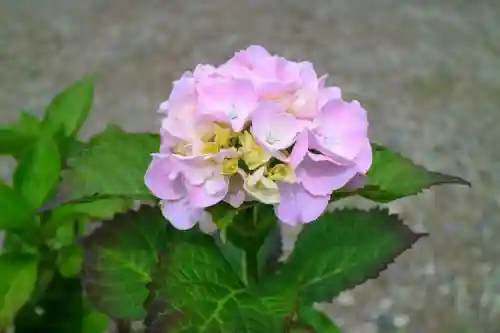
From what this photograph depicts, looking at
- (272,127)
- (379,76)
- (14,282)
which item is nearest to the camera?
(272,127)

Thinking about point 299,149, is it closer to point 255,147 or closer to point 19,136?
point 255,147

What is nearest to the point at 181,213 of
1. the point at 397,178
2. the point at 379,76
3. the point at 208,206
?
the point at 208,206

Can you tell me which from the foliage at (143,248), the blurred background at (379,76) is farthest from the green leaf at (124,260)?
the blurred background at (379,76)

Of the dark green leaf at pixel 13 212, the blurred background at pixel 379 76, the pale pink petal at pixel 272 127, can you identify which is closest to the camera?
the pale pink petal at pixel 272 127

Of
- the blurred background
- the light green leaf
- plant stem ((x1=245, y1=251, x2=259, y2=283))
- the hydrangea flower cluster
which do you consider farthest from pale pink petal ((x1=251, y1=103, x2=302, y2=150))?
the blurred background

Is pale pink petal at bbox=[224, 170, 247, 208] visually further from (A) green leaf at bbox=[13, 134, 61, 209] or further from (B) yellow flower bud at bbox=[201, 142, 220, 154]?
(A) green leaf at bbox=[13, 134, 61, 209]

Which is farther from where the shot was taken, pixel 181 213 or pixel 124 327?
pixel 124 327

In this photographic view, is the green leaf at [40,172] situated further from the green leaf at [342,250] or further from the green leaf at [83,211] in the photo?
the green leaf at [342,250]
